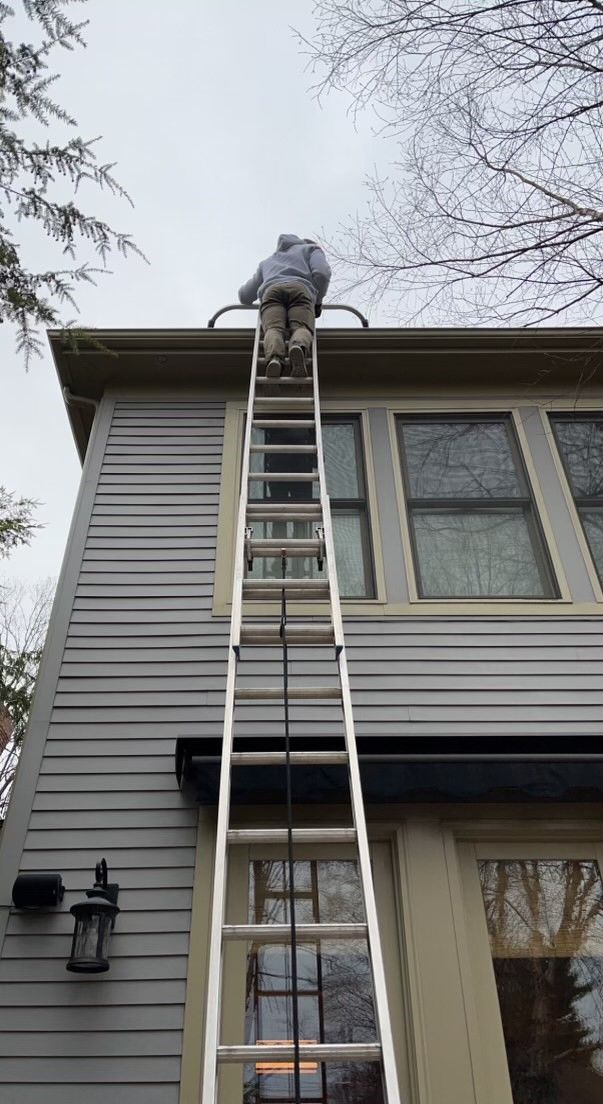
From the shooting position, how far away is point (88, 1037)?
292 cm

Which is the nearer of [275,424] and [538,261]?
[538,261]

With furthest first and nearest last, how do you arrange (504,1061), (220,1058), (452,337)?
(452,337) → (504,1061) → (220,1058)

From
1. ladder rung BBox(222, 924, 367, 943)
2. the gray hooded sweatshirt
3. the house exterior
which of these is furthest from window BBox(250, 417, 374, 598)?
ladder rung BBox(222, 924, 367, 943)

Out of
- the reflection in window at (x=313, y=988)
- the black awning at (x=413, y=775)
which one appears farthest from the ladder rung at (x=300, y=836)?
the reflection in window at (x=313, y=988)

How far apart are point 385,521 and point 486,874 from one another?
81.0 inches

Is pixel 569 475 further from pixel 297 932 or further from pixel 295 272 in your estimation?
pixel 297 932

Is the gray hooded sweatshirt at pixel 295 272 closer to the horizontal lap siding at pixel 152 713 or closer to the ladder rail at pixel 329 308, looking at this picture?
the ladder rail at pixel 329 308

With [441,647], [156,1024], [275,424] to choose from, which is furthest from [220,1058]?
[275,424]

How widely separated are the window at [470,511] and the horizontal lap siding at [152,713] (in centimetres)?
35

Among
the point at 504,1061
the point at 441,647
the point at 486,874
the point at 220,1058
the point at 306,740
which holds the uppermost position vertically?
the point at 441,647

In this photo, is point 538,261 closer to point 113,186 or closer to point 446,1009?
point 113,186

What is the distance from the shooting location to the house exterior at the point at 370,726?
116 inches

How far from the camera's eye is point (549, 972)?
315 cm

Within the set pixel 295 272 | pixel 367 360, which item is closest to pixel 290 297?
pixel 295 272
